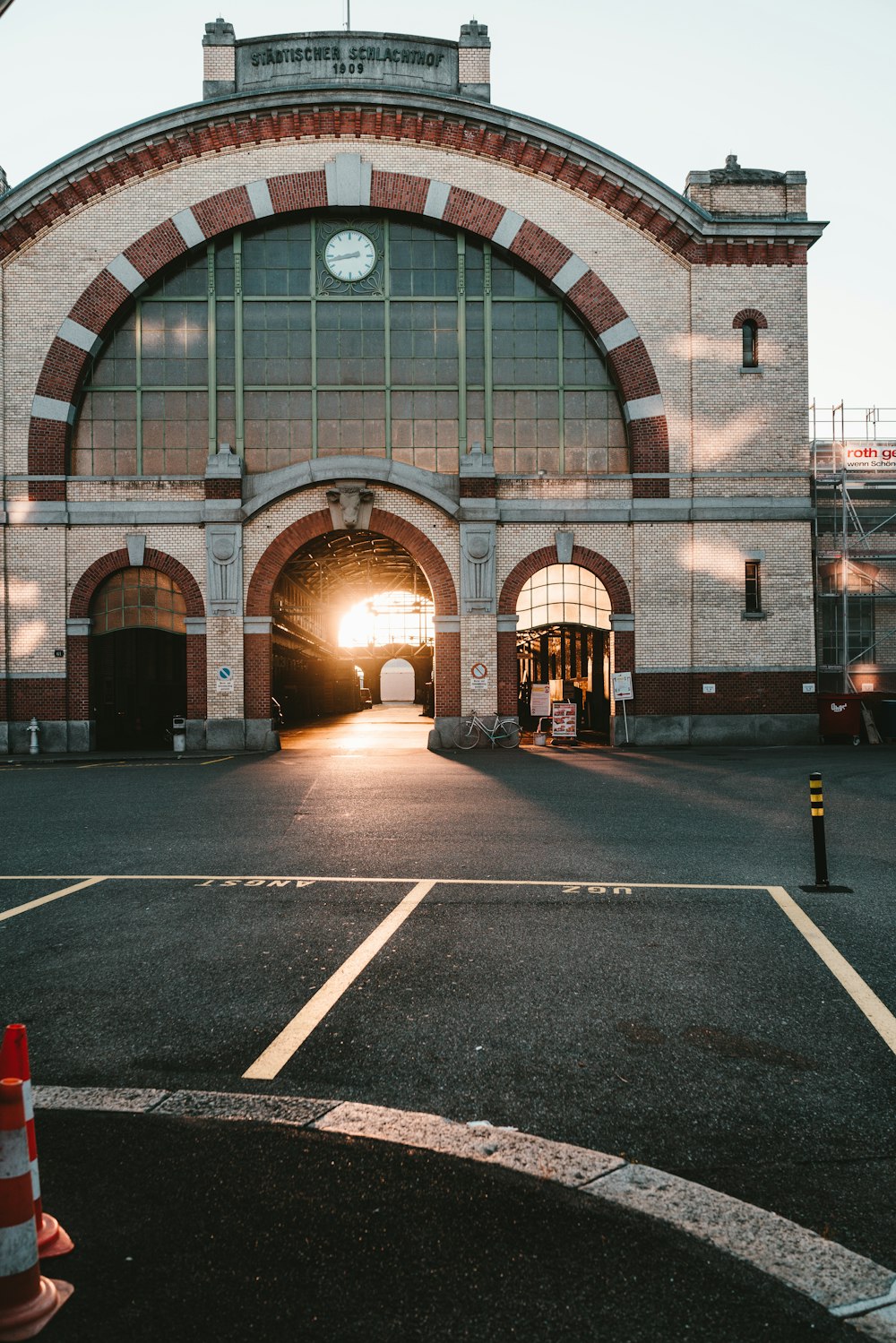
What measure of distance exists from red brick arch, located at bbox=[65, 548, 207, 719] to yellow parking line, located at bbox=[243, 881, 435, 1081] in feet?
60.0

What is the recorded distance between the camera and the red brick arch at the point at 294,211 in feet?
80.2

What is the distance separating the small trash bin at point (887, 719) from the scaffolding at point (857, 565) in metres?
0.86

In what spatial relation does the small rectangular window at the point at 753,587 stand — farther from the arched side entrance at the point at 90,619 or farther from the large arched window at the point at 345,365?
the arched side entrance at the point at 90,619

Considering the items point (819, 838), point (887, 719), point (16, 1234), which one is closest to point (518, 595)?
point (887, 719)

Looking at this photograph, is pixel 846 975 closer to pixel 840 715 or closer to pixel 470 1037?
pixel 470 1037

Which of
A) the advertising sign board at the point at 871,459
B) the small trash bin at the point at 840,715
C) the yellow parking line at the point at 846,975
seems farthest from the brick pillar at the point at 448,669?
the yellow parking line at the point at 846,975

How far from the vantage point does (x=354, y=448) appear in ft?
82.5

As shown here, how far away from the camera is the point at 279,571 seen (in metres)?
25.0

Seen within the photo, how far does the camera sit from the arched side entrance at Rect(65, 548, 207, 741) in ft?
79.8

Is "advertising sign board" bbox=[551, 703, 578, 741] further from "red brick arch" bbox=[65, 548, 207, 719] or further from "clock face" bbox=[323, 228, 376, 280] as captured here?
"clock face" bbox=[323, 228, 376, 280]

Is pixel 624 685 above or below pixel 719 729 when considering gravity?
above

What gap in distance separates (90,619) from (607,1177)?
2338 cm

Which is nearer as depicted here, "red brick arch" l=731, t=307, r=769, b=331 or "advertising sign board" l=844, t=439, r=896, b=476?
"red brick arch" l=731, t=307, r=769, b=331

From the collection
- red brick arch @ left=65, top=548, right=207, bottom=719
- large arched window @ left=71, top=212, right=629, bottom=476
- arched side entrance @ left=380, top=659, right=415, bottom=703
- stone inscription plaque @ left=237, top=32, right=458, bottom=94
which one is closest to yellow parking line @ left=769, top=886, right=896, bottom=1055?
red brick arch @ left=65, top=548, right=207, bottom=719
